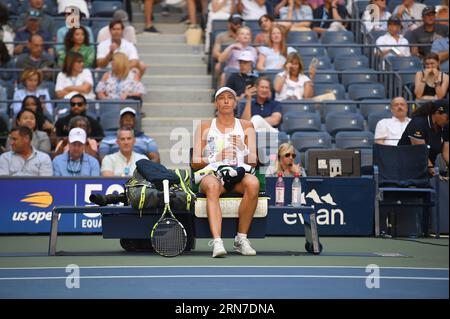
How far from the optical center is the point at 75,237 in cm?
1379

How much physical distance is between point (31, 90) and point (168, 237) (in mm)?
6835

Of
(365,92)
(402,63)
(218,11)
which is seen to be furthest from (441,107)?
(218,11)

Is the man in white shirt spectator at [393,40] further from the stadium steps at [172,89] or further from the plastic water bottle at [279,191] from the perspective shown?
the plastic water bottle at [279,191]

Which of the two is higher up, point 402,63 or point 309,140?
point 402,63

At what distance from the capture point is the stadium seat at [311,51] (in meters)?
18.7

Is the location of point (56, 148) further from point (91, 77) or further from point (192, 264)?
point (192, 264)

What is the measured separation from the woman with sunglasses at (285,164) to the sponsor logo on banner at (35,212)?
9.62ft

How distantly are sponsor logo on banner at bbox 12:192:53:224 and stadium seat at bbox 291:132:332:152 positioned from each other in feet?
12.6

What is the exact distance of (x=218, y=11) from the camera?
63.1 ft

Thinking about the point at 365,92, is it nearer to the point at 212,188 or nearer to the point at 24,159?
the point at 24,159

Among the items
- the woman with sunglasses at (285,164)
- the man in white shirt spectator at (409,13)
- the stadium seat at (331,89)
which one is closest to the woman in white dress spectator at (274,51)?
the stadium seat at (331,89)

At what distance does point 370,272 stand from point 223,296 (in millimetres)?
1938
